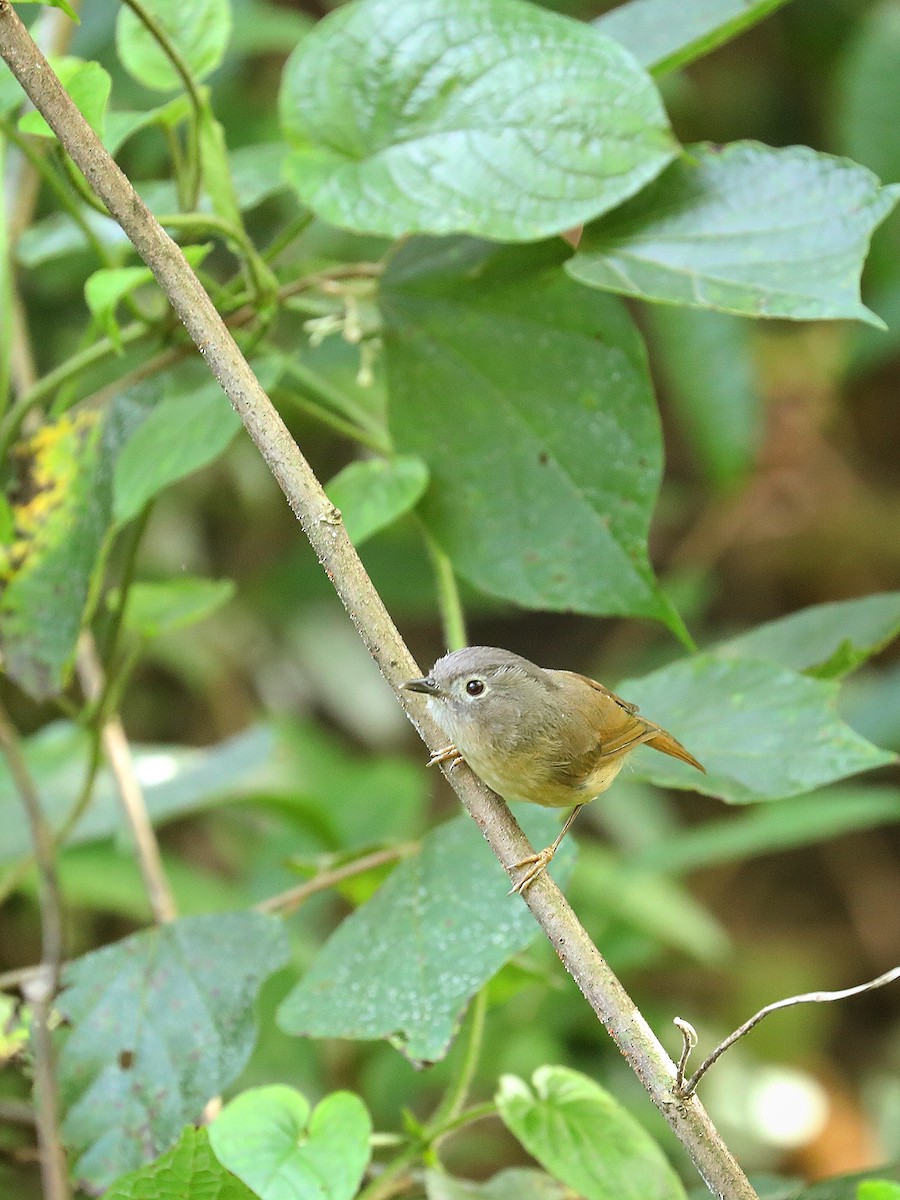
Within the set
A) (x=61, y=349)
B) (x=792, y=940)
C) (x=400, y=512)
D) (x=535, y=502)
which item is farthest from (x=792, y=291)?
(x=792, y=940)

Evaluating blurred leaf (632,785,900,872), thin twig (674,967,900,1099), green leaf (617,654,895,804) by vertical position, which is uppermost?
thin twig (674,967,900,1099)

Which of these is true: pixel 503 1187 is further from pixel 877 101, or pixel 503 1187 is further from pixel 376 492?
pixel 877 101

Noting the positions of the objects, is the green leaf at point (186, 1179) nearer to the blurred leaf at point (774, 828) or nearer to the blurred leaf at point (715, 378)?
the blurred leaf at point (774, 828)

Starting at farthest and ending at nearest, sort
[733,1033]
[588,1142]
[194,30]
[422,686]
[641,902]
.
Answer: [641,902]
[194,30]
[588,1142]
[422,686]
[733,1033]

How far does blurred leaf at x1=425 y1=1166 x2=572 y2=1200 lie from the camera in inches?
55.2

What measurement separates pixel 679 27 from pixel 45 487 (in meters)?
1.06

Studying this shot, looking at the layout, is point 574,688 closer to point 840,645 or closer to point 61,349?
point 840,645

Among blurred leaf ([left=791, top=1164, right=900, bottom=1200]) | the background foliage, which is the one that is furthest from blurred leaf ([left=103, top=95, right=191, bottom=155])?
blurred leaf ([left=791, top=1164, right=900, bottom=1200])

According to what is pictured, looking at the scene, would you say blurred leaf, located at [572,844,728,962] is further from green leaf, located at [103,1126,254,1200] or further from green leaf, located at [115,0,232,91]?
green leaf, located at [115,0,232,91]

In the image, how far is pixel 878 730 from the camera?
3.82 m

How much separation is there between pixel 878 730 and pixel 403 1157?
274 centimetres

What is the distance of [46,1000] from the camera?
5.13ft

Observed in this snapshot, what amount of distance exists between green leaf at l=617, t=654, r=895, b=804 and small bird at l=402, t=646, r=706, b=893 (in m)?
0.03

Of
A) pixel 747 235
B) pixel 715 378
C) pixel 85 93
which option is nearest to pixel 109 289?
pixel 85 93
